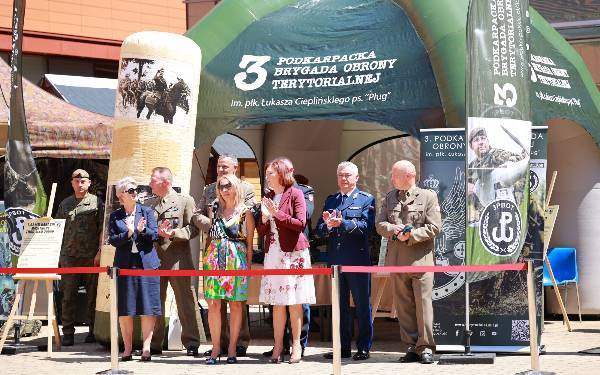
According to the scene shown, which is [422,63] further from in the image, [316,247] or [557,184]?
[557,184]

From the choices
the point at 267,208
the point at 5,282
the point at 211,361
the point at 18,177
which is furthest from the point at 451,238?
the point at 5,282

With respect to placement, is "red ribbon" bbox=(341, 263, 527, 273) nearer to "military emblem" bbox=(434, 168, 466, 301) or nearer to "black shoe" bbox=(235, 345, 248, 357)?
"military emblem" bbox=(434, 168, 466, 301)

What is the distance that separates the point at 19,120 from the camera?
1280 centimetres

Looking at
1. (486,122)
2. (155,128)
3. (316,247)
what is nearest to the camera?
(486,122)

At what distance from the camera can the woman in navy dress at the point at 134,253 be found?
1103 centimetres

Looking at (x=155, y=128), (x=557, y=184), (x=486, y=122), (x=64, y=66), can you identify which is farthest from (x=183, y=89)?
(x=64, y=66)

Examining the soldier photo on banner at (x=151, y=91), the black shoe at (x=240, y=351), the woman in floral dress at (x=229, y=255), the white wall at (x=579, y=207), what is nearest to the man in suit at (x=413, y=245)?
the woman in floral dress at (x=229, y=255)

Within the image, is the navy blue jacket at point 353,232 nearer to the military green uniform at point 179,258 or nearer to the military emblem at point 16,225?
the military green uniform at point 179,258

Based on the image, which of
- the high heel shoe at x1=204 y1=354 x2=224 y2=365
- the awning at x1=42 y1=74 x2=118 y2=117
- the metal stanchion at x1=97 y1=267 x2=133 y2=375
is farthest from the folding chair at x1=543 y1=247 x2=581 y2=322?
the awning at x1=42 y1=74 x2=118 y2=117

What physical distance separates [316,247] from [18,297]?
10.4 feet

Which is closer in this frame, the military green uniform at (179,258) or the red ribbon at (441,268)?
the red ribbon at (441,268)

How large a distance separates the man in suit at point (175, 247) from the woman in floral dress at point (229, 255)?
0.53 meters

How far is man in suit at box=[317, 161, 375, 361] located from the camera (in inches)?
432

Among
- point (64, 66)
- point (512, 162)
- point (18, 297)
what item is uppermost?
point (64, 66)
